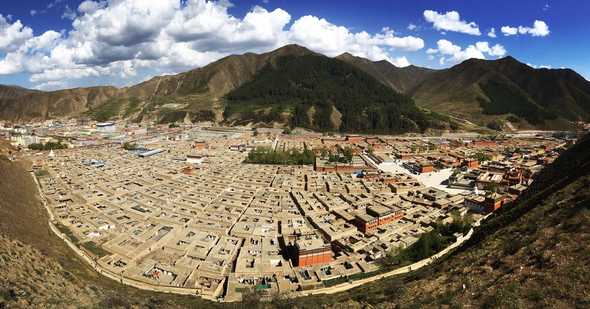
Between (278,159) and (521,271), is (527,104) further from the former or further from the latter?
(521,271)

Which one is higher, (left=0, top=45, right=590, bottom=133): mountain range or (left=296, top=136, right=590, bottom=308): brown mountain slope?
(left=0, top=45, right=590, bottom=133): mountain range

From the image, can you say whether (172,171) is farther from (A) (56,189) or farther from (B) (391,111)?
(B) (391,111)

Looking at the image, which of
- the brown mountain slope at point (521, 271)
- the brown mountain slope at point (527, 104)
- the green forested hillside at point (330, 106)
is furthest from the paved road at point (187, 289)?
the brown mountain slope at point (527, 104)

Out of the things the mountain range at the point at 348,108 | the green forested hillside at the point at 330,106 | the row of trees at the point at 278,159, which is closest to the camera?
the row of trees at the point at 278,159

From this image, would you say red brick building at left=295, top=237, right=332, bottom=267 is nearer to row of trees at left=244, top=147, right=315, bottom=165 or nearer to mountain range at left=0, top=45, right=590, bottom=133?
row of trees at left=244, top=147, right=315, bottom=165

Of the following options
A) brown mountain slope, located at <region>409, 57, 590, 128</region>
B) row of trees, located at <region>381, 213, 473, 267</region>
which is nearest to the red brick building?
row of trees, located at <region>381, 213, 473, 267</region>

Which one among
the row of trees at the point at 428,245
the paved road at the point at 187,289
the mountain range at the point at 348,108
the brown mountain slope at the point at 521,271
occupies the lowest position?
the paved road at the point at 187,289

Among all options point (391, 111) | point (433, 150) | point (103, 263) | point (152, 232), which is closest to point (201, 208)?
point (152, 232)

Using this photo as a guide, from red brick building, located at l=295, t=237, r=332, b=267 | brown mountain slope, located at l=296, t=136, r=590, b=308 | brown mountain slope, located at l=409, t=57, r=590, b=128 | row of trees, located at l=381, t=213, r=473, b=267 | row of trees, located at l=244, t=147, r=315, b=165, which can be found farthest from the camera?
brown mountain slope, located at l=409, t=57, r=590, b=128

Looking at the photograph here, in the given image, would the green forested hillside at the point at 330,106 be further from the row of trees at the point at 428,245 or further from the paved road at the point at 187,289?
the paved road at the point at 187,289

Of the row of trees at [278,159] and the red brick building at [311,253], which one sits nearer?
the red brick building at [311,253]

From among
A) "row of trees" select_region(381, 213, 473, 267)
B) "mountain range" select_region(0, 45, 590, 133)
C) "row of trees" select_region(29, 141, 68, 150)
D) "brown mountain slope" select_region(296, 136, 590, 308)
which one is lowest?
"row of trees" select_region(381, 213, 473, 267)
